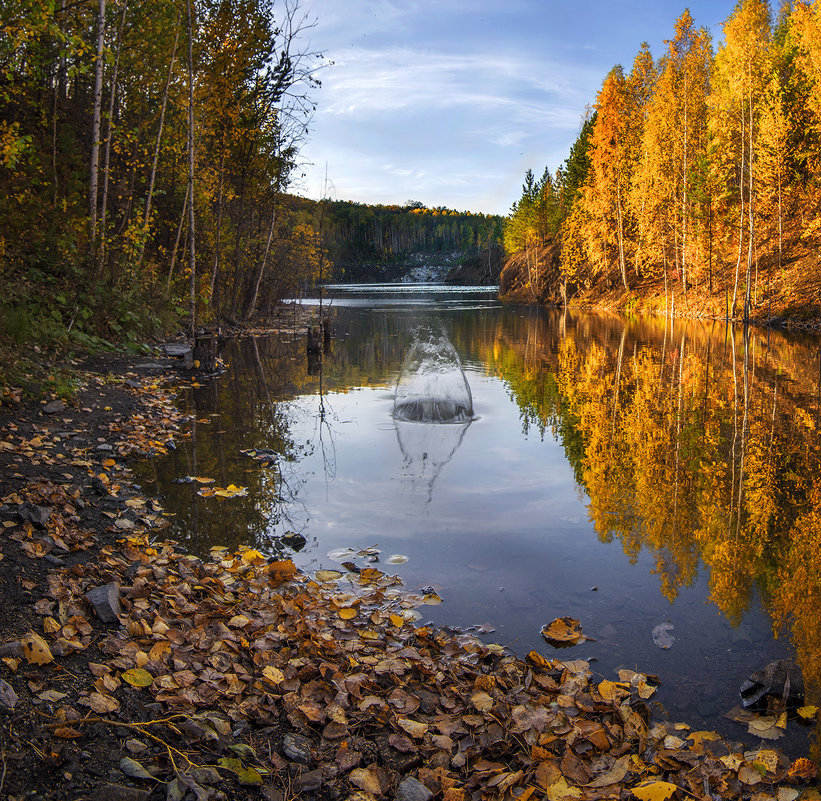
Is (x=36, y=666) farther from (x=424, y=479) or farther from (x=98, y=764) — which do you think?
(x=424, y=479)

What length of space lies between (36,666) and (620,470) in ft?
23.6

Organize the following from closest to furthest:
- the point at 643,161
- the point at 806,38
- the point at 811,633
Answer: the point at 811,633
the point at 806,38
the point at 643,161

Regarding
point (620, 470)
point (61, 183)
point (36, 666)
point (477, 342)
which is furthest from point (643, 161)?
point (36, 666)

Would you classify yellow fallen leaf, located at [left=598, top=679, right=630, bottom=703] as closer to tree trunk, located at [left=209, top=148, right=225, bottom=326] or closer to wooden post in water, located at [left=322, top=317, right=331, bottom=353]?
wooden post in water, located at [left=322, top=317, right=331, bottom=353]

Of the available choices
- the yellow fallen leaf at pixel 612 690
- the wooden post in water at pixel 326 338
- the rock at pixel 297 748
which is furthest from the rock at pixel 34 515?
the wooden post in water at pixel 326 338

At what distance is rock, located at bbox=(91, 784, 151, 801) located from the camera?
2463mm

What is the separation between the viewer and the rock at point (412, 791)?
2.83 meters

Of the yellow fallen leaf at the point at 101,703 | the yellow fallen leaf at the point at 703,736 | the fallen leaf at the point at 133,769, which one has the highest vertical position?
the yellow fallen leaf at the point at 101,703

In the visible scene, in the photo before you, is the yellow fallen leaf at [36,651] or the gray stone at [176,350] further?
the gray stone at [176,350]

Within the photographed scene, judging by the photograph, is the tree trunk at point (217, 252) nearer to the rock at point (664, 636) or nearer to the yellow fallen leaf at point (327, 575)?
the yellow fallen leaf at point (327, 575)

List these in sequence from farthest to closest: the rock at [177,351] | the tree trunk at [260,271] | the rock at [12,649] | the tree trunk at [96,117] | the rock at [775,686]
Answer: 1. the tree trunk at [260,271]
2. the rock at [177,351]
3. the tree trunk at [96,117]
4. the rock at [775,686]
5. the rock at [12,649]

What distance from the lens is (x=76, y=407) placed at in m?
9.63

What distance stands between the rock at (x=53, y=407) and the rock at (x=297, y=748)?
7.51m

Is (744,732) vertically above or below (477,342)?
below
